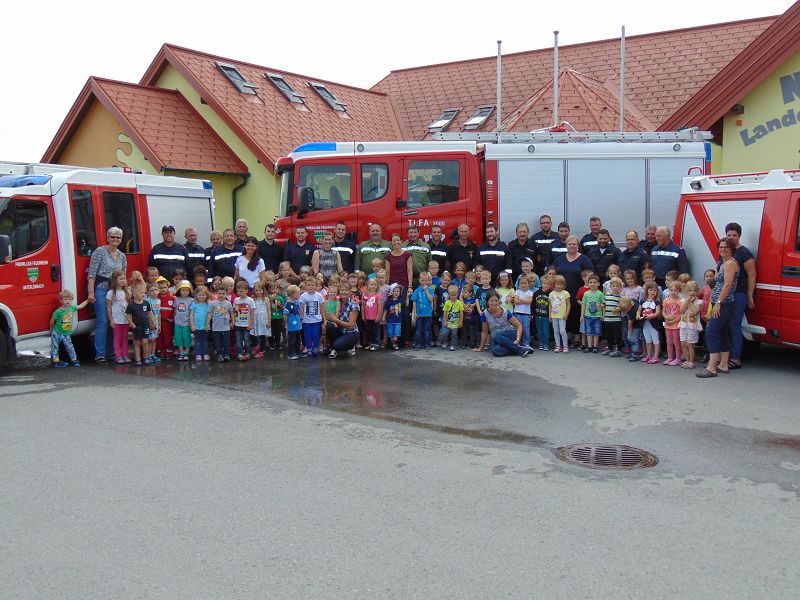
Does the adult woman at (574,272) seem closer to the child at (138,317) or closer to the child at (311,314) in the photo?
the child at (311,314)

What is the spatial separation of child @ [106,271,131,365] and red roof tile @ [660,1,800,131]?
1130cm

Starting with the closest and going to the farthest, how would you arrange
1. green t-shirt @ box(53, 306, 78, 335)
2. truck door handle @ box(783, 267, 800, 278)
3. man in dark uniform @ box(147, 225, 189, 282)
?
truck door handle @ box(783, 267, 800, 278) → green t-shirt @ box(53, 306, 78, 335) → man in dark uniform @ box(147, 225, 189, 282)

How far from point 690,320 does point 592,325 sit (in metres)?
1.67

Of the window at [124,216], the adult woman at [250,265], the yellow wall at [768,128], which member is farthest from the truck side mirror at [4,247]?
the yellow wall at [768,128]

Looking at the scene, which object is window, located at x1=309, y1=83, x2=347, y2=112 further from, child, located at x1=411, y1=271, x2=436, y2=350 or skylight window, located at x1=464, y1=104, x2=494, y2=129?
child, located at x1=411, y1=271, x2=436, y2=350

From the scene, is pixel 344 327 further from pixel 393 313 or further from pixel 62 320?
pixel 62 320

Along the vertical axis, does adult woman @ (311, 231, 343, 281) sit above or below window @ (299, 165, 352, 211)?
below

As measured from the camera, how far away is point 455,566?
4492mm

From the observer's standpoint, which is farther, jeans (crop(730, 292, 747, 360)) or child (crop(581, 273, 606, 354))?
child (crop(581, 273, 606, 354))

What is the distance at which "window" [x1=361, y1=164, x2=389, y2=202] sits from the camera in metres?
13.8

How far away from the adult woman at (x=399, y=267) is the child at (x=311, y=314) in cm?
138

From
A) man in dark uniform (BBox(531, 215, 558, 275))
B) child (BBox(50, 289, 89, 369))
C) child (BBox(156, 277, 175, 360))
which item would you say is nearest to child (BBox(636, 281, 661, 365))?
man in dark uniform (BBox(531, 215, 558, 275))

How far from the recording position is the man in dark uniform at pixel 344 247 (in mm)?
13359

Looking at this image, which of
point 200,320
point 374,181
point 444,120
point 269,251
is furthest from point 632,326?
point 444,120
